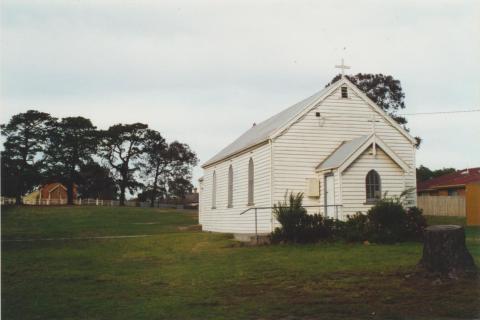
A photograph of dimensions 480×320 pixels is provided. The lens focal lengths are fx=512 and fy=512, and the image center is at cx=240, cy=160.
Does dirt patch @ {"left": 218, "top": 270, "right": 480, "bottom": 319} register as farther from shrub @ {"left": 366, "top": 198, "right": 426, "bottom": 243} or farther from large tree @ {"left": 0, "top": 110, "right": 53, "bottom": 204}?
large tree @ {"left": 0, "top": 110, "right": 53, "bottom": 204}

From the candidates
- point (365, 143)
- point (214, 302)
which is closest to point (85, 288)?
point (214, 302)

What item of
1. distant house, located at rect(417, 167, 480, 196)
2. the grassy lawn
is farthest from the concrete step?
distant house, located at rect(417, 167, 480, 196)

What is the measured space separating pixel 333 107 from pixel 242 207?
23.8 ft

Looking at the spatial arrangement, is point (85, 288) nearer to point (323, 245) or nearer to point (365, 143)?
point (323, 245)

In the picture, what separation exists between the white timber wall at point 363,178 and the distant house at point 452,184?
3185 centimetres

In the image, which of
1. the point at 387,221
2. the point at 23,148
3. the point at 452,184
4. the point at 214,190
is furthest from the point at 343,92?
the point at 23,148

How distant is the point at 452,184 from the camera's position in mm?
52812

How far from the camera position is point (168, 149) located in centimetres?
9419

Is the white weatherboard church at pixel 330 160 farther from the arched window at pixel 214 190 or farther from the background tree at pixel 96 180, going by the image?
the background tree at pixel 96 180

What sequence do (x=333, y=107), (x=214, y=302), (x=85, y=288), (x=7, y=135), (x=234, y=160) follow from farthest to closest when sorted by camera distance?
(x=7, y=135)
(x=234, y=160)
(x=333, y=107)
(x=85, y=288)
(x=214, y=302)

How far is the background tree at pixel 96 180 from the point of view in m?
87.6

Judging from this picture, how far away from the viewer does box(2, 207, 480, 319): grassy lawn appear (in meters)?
8.52

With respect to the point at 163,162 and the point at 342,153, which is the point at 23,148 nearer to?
the point at 163,162

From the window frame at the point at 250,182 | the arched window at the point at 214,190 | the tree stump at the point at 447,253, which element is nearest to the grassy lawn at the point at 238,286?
the tree stump at the point at 447,253
